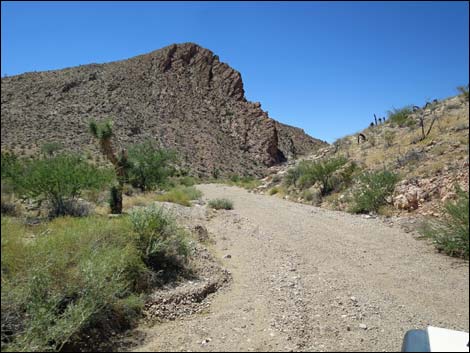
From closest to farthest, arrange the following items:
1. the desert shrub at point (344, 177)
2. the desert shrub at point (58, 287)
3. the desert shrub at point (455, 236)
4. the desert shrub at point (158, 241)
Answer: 1. the desert shrub at point (58, 287)
2. the desert shrub at point (158, 241)
3. the desert shrub at point (455, 236)
4. the desert shrub at point (344, 177)

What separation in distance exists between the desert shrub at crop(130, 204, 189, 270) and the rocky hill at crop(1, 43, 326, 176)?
25.5 m

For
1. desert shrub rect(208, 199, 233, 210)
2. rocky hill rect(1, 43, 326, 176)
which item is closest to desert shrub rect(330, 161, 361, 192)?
desert shrub rect(208, 199, 233, 210)

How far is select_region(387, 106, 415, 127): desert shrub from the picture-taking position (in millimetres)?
29031

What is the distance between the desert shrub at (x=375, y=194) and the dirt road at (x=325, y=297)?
378cm

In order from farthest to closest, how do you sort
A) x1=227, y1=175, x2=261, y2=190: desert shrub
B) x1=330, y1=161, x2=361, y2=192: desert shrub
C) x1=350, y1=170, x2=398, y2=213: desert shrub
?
x1=227, y1=175, x2=261, y2=190: desert shrub → x1=330, y1=161, x2=361, y2=192: desert shrub → x1=350, y1=170, x2=398, y2=213: desert shrub

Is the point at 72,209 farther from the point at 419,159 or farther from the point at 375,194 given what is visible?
the point at 419,159

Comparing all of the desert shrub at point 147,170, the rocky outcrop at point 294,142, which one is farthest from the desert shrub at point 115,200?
the rocky outcrop at point 294,142

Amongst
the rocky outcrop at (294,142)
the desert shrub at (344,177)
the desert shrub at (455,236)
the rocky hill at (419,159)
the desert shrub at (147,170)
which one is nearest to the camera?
the desert shrub at (455,236)

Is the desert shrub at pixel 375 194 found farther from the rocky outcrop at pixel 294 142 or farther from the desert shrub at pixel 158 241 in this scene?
the rocky outcrop at pixel 294 142

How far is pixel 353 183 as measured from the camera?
19484 millimetres

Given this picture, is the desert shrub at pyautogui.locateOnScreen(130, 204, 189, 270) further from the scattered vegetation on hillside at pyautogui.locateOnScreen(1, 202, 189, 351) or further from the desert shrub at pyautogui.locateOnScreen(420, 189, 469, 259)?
the desert shrub at pyautogui.locateOnScreen(420, 189, 469, 259)

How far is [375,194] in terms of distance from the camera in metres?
14.9

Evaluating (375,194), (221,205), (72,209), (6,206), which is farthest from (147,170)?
(6,206)

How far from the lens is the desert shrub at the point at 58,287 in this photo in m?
4.25
